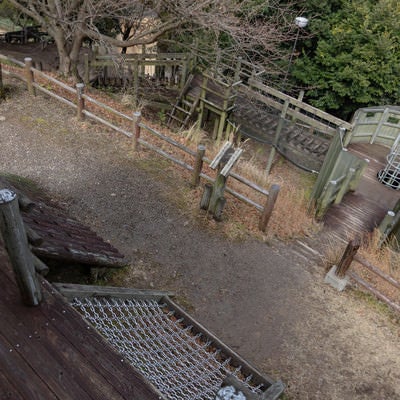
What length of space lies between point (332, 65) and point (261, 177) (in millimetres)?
9701

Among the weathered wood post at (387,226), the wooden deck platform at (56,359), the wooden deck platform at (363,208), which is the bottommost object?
the wooden deck platform at (363,208)

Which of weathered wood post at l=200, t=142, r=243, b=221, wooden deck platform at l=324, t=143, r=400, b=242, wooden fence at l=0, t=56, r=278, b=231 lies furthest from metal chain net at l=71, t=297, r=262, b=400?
wooden deck platform at l=324, t=143, r=400, b=242

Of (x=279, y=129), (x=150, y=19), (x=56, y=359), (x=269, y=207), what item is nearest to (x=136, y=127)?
(x=269, y=207)

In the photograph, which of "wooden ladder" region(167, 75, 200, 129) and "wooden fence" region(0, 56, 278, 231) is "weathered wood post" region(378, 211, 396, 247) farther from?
"wooden ladder" region(167, 75, 200, 129)

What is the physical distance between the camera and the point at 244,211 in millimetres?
7312

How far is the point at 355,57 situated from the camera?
15.5 metres

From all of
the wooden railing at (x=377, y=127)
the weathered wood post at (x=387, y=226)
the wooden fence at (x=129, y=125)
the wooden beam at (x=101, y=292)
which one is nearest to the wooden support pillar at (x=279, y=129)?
the wooden railing at (x=377, y=127)

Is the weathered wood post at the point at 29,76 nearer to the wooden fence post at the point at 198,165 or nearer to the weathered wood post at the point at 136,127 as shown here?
the weathered wood post at the point at 136,127

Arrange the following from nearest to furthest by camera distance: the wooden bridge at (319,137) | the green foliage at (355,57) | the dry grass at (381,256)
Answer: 1. the dry grass at (381,256)
2. the wooden bridge at (319,137)
3. the green foliage at (355,57)

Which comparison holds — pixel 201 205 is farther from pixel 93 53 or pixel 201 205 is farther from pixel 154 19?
pixel 93 53

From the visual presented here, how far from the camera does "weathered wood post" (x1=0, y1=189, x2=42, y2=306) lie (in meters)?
2.36

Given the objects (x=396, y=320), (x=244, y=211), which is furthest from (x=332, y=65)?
(x=396, y=320)

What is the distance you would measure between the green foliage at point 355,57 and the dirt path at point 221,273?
10866mm

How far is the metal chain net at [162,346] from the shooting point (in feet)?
12.0
